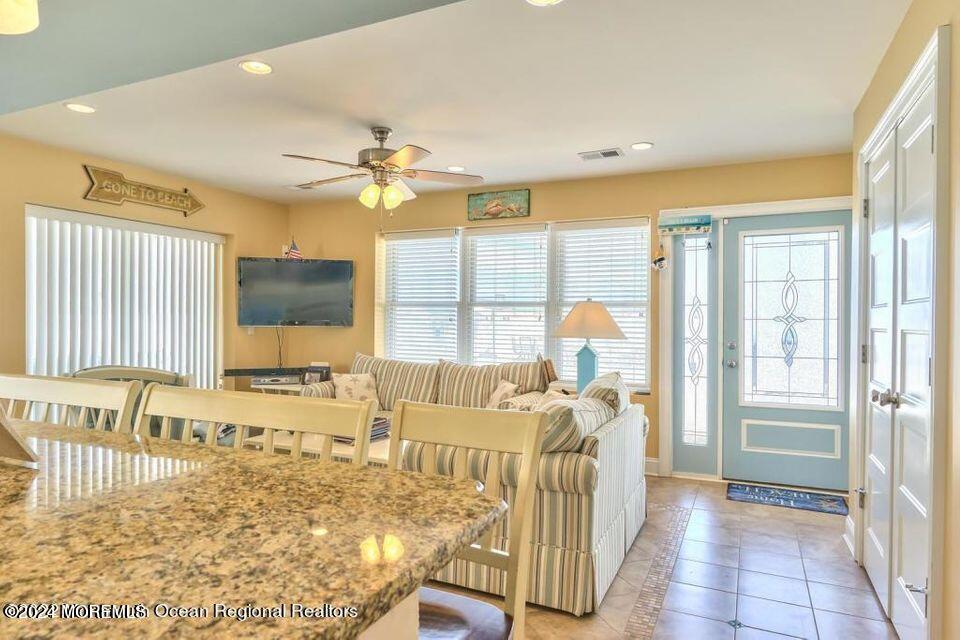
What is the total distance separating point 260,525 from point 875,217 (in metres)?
2.99

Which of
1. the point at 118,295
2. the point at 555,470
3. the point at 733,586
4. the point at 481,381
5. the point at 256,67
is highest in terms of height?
the point at 256,67

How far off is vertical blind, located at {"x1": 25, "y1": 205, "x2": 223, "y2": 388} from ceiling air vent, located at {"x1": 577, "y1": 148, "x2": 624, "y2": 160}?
3.50 meters

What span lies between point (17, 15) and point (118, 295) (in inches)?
162

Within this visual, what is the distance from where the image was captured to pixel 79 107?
325cm

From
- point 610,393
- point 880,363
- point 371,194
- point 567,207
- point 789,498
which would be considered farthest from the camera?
point 567,207

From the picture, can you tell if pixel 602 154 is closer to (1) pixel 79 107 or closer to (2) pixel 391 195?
(2) pixel 391 195

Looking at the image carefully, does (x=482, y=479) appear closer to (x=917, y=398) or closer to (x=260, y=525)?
(x=917, y=398)

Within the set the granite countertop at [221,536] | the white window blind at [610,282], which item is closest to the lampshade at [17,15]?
the granite countertop at [221,536]

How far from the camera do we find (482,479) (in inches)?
97.2

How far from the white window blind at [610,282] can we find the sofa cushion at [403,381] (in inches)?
45.9

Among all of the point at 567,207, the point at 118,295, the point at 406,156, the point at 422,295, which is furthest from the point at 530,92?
the point at 118,295

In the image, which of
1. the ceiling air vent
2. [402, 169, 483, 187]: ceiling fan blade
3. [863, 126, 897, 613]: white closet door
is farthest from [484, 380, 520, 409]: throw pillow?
[863, 126, 897, 613]: white closet door

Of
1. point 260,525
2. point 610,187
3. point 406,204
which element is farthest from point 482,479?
point 406,204

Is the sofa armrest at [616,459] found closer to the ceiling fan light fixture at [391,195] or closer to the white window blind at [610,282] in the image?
the white window blind at [610,282]
